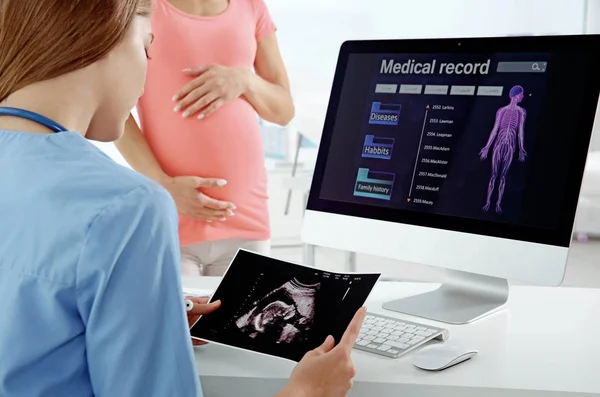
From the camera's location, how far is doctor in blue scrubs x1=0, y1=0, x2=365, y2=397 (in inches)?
29.6

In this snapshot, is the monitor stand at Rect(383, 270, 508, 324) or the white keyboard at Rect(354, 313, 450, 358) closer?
the white keyboard at Rect(354, 313, 450, 358)

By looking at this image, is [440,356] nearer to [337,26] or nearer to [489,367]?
[489,367]

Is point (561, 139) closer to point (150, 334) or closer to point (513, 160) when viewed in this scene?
point (513, 160)

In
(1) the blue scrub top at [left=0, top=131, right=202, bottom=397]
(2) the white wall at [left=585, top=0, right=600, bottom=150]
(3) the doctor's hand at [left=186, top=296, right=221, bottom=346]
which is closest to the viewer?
(1) the blue scrub top at [left=0, top=131, right=202, bottom=397]

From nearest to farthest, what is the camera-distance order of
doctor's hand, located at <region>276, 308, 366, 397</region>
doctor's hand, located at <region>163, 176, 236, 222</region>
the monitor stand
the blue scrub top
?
the blue scrub top → doctor's hand, located at <region>276, 308, 366, 397</region> → the monitor stand → doctor's hand, located at <region>163, 176, 236, 222</region>

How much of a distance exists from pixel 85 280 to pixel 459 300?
2.74 ft

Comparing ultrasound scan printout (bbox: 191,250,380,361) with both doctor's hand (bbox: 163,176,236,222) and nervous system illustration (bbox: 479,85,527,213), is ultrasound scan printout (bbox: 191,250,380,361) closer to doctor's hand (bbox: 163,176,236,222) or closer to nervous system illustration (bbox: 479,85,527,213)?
nervous system illustration (bbox: 479,85,527,213)

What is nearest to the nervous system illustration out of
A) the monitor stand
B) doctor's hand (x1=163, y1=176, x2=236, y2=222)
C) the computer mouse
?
the monitor stand

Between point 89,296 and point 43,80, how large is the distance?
9.7 inches

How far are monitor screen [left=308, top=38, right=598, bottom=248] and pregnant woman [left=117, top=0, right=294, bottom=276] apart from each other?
0.37 m

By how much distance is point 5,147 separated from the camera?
822 millimetres

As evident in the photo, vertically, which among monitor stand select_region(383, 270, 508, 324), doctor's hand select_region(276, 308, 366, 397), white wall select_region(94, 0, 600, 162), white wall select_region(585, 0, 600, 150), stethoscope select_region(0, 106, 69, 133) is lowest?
doctor's hand select_region(276, 308, 366, 397)

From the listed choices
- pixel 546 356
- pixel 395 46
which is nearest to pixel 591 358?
pixel 546 356

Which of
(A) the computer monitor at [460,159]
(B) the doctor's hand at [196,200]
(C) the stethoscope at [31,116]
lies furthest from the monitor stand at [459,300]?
(C) the stethoscope at [31,116]
